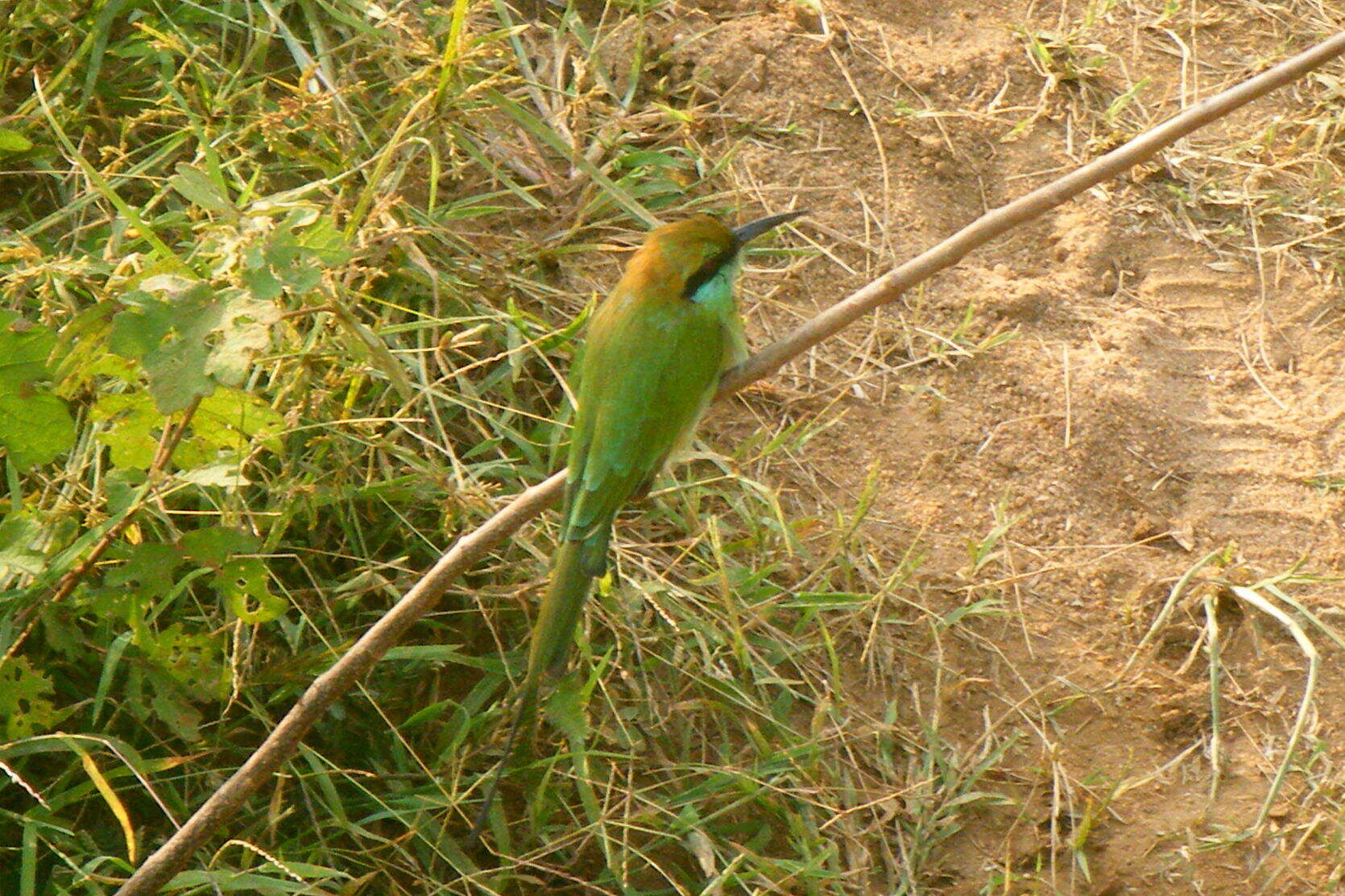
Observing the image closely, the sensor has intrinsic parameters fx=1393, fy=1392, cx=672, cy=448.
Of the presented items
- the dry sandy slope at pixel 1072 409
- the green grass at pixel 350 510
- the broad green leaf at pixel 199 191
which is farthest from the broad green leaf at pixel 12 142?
the dry sandy slope at pixel 1072 409

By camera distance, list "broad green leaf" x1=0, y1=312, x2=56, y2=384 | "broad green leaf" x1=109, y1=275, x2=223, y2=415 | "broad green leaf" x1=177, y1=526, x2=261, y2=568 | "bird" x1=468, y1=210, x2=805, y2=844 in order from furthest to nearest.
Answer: "bird" x1=468, y1=210, x2=805, y2=844
"broad green leaf" x1=177, y1=526, x2=261, y2=568
"broad green leaf" x1=0, y1=312, x2=56, y2=384
"broad green leaf" x1=109, y1=275, x2=223, y2=415

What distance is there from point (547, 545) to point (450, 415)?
0.33 m

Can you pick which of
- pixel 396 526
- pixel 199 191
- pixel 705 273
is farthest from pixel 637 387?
pixel 199 191

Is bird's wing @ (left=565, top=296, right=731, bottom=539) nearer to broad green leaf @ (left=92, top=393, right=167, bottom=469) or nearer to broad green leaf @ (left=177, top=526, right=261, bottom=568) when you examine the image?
broad green leaf @ (left=177, top=526, right=261, bottom=568)

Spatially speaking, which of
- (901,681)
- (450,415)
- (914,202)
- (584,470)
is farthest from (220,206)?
(914,202)

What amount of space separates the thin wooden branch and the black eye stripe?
466 millimetres

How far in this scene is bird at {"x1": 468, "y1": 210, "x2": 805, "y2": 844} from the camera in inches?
84.5

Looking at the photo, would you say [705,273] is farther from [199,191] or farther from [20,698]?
[20,698]

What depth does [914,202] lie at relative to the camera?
3480 millimetres

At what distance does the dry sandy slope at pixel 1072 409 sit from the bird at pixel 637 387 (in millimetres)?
679

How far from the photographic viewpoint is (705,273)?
235 centimetres

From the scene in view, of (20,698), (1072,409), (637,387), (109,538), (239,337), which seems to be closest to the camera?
(239,337)

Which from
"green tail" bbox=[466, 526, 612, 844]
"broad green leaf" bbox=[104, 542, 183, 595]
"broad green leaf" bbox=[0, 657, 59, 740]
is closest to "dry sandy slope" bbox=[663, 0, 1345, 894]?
"green tail" bbox=[466, 526, 612, 844]

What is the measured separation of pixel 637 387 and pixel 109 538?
83 cm
